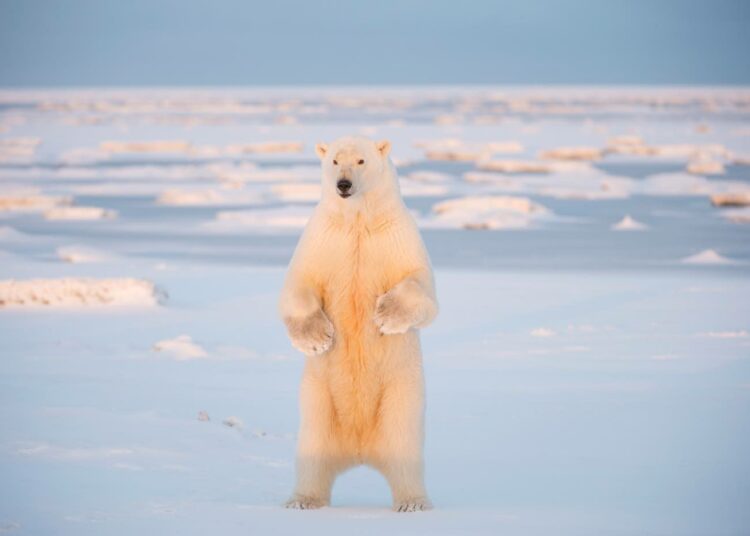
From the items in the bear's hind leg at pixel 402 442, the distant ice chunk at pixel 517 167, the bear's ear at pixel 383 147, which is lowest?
the bear's hind leg at pixel 402 442

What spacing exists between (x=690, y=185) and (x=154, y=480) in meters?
17.2

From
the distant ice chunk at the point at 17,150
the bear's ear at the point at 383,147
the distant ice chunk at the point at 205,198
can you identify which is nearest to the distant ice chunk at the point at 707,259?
the distant ice chunk at the point at 205,198

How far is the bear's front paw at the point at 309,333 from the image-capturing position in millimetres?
4309

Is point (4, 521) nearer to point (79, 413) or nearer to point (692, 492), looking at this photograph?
point (79, 413)

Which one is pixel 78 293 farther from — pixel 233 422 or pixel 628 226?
pixel 628 226

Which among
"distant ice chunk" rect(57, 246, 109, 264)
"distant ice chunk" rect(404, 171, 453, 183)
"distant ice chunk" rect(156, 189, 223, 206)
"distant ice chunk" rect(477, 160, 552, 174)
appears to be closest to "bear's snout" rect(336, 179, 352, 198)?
"distant ice chunk" rect(57, 246, 109, 264)

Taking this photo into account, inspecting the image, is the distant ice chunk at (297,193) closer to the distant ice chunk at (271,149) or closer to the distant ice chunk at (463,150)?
the distant ice chunk at (463,150)

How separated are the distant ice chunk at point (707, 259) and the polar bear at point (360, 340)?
790 cm

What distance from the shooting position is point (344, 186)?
4.33 meters

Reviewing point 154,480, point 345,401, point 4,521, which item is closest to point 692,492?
point 345,401

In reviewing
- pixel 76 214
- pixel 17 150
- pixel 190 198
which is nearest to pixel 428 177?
pixel 190 198

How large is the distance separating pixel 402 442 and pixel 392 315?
456 mm

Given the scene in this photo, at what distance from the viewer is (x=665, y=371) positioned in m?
7.21

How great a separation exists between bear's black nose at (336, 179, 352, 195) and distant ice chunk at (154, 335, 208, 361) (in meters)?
3.30
